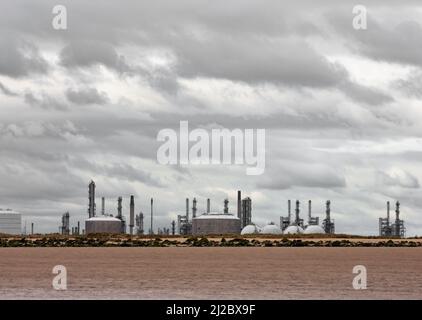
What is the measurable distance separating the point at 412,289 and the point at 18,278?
34.6 metres
